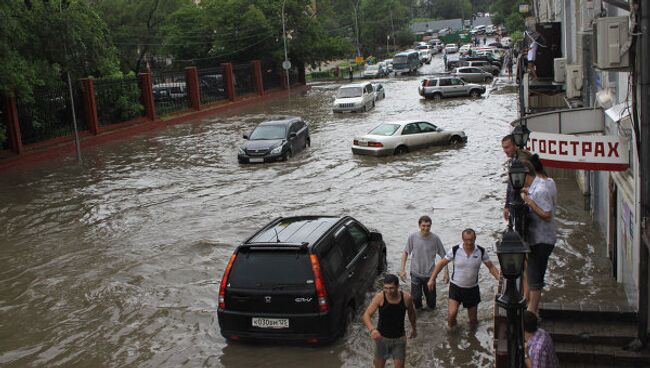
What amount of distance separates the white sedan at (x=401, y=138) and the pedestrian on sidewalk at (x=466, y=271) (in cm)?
1532

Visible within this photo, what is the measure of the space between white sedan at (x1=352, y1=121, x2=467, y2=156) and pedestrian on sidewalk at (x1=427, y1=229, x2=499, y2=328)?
15315mm

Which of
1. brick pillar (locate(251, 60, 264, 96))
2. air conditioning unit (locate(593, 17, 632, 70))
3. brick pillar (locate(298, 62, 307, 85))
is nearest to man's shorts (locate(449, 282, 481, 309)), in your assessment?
air conditioning unit (locate(593, 17, 632, 70))

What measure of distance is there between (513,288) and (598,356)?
7.55ft

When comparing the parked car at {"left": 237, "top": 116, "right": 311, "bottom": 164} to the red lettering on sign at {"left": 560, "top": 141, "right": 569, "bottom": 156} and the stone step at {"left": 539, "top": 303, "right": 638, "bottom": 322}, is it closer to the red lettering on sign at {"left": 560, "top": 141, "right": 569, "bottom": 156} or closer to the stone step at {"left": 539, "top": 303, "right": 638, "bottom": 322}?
the stone step at {"left": 539, "top": 303, "right": 638, "bottom": 322}

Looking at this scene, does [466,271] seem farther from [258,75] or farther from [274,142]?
[258,75]

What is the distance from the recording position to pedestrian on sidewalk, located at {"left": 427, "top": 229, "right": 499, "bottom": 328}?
9.39m

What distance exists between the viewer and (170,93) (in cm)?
4272

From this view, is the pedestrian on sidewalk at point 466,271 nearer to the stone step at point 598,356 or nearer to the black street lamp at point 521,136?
the black street lamp at point 521,136

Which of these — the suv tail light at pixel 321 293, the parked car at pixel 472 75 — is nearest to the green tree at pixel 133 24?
the parked car at pixel 472 75

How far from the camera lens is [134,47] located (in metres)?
60.0

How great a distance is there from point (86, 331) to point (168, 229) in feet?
19.7

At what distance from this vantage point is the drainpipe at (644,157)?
24.9ft

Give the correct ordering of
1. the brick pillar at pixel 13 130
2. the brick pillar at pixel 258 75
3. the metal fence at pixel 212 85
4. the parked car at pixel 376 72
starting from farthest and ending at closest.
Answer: the parked car at pixel 376 72 < the brick pillar at pixel 258 75 < the metal fence at pixel 212 85 < the brick pillar at pixel 13 130

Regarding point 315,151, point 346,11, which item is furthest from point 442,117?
point 346,11
